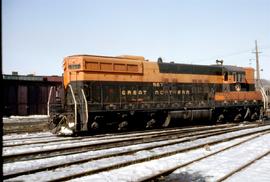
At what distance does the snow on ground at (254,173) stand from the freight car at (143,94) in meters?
8.06

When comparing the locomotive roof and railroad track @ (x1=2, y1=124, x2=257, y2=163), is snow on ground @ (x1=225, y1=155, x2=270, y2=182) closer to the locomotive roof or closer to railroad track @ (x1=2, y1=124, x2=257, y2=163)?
railroad track @ (x1=2, y1=124, x2=257, y2=163)

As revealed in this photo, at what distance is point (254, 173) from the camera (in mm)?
8141

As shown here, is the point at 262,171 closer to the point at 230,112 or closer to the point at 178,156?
the point at 178,156

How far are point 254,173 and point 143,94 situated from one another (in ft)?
34.3

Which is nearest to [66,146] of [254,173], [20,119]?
[254,173]

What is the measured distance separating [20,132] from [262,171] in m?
12.5

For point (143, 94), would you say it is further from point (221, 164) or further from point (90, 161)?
point (221, 164)

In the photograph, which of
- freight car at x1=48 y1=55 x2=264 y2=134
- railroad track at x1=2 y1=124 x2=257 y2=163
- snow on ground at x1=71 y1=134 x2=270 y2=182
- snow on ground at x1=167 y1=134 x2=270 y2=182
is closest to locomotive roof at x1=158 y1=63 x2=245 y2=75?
freight car at x1=48 y1=55 x2=264 y2=134

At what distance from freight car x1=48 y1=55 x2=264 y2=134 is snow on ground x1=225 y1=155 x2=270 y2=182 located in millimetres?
8064

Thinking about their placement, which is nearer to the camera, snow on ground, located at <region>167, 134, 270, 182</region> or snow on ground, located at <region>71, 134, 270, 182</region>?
snow on ground, located at <region>71, 134, 270, 182</region>

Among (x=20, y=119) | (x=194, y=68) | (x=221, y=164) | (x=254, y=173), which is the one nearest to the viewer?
(x=254, y=173)

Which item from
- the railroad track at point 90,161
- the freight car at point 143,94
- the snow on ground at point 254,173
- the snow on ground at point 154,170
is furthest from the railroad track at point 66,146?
the snow on ground at point 254,173

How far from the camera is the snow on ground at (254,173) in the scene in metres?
7.57

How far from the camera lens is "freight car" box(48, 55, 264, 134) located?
16.0 m
